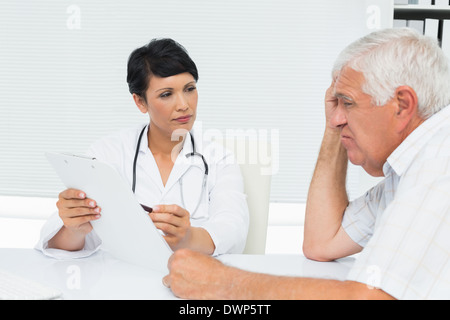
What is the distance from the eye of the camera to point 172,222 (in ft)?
4.14

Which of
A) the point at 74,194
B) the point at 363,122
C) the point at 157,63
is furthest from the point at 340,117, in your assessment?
the point at 157,63

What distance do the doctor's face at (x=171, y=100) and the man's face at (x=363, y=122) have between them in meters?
0.70

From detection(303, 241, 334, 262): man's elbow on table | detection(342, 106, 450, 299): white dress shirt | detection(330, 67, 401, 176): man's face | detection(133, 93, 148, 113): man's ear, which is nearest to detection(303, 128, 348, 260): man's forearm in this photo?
detection(303, 241, 334, 262): man's elbow on table

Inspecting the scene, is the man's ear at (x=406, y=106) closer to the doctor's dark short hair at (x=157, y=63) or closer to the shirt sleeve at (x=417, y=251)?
the shirt sleeve at (x=417, y=251)

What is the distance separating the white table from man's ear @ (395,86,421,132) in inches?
15.9

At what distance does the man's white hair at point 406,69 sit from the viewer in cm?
103

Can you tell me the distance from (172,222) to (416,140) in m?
0.61

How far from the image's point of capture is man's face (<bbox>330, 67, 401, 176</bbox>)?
41.9 inches

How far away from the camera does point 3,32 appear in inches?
122

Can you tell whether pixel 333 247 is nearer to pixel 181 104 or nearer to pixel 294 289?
pixel 294 289

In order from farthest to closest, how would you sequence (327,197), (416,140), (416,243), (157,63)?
(157,63) → (327,197) → (416,140) → (416,243)

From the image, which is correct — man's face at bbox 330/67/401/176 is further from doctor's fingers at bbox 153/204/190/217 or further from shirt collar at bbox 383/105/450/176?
doctor's fingers at bbox 153/204/190/217

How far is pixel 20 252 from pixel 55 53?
2.03 metres
